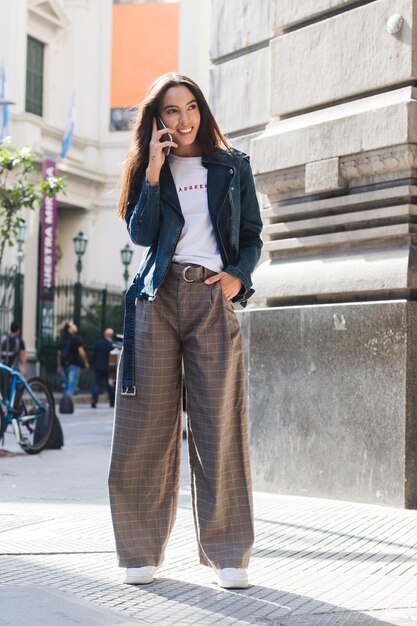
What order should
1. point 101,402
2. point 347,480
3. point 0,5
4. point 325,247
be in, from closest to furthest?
point 347,480 → point 325,247 → point 101,402 → point 0,5

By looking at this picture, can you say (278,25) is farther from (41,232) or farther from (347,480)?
(41,232)

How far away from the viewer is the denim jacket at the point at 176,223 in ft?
15.3

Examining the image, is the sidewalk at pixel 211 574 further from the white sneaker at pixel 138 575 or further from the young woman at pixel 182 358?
the young woman at pixel 182 358

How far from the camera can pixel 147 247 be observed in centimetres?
490

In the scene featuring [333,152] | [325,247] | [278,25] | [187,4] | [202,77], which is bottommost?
[325,247]

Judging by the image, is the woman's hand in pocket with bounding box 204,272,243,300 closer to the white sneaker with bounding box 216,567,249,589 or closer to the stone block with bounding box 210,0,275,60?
the white sneaker with bounding box 216,567,249,589

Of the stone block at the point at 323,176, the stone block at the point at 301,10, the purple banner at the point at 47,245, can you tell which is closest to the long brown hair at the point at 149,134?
the stone block at the point at 323,176

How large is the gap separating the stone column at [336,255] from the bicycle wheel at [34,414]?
430cm

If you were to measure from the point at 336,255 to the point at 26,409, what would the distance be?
5.31 m

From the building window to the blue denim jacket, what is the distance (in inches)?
1314

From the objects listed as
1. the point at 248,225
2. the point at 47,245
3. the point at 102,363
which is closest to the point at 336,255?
the point at 248,225

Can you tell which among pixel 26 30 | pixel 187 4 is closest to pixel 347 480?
pixel 26 30

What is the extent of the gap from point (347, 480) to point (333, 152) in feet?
6.52

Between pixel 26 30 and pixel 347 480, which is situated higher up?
pixel 26 30
